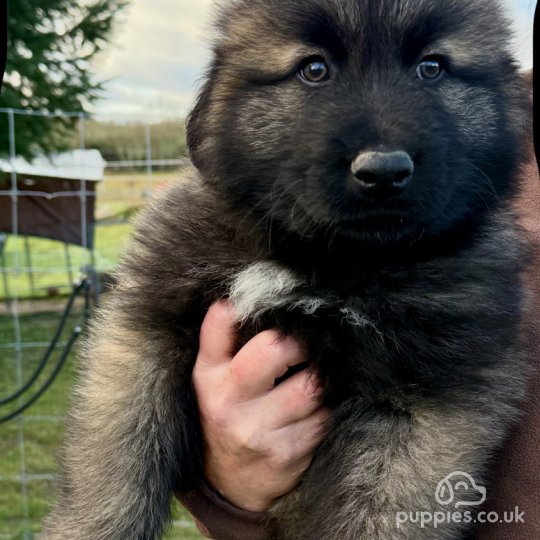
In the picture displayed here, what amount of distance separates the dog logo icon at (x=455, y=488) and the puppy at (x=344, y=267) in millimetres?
13

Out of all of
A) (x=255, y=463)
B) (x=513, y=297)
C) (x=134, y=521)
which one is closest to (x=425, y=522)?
(x=255, y=463)

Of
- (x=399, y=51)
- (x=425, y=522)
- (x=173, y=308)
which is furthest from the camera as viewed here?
(x=173, y=308)

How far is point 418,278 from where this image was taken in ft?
5.69

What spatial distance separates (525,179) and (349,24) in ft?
2.30

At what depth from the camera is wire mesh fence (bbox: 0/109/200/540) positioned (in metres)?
4.88

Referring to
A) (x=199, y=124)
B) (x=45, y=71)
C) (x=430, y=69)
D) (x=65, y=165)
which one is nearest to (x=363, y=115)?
(x=430, y=69)

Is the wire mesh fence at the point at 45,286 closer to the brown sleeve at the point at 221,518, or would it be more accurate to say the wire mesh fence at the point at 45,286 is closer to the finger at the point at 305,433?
the brown sleeve at the point at 221,518

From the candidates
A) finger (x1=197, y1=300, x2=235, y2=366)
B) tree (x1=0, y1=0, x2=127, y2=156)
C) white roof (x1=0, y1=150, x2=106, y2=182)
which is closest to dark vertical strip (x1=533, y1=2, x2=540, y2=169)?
finger (x1=197, y1=300, x2=235, y2=366)

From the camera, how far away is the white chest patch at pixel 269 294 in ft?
5.57

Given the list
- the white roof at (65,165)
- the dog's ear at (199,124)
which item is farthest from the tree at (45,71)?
the dog's ear at (199,124)

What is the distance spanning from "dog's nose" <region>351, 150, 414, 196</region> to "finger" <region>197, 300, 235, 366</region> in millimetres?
495

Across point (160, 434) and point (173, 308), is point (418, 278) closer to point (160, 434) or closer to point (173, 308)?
point (173, 308)

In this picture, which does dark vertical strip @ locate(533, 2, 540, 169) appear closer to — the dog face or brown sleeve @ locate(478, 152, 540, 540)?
the dog face

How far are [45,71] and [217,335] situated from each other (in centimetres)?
829
